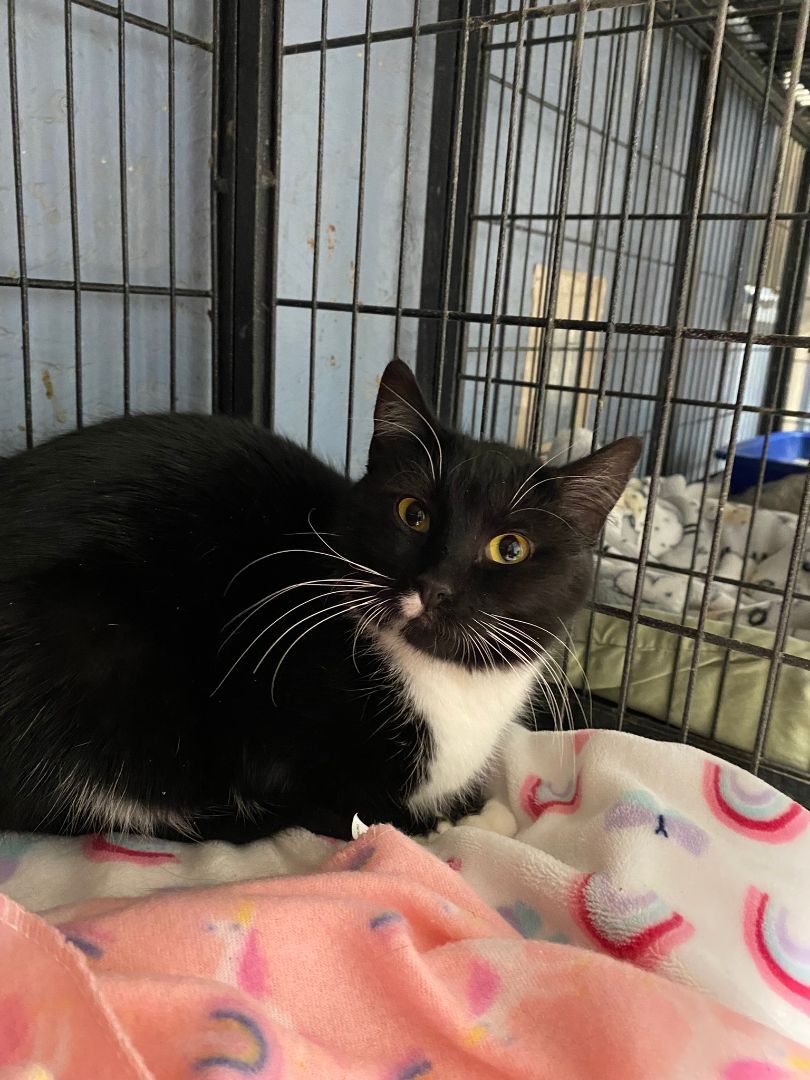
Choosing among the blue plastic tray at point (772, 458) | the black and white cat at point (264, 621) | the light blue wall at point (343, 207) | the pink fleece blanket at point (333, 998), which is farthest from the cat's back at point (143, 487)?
the blue plastic tray at point (772, 458)

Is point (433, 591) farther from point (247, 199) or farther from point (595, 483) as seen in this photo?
point (247, 199)

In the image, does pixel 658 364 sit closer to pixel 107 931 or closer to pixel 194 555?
pixel 194 555

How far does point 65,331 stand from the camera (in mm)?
1203

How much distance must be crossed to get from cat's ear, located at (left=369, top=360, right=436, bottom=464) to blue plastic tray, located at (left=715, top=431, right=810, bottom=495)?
1388mm

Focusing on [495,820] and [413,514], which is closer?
[413,514]

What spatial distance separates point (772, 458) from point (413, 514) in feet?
6.86

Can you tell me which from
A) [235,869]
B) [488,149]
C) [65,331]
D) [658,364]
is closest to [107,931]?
[235,869]

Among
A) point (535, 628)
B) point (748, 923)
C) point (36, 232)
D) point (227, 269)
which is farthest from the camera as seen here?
point (227, 269)

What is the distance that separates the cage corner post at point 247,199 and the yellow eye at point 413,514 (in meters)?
0.59

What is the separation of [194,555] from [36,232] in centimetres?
63

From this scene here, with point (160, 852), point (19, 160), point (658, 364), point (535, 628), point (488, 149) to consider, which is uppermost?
point (488, 149)

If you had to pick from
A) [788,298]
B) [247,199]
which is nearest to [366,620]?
[247,199]

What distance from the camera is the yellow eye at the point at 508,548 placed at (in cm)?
84

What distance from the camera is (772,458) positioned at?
2551 mm
